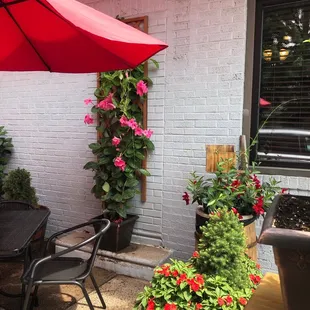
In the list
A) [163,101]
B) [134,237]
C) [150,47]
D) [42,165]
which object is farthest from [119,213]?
[150,47]

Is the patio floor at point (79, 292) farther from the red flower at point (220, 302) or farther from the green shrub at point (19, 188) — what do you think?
the red flower at point (220, 302)

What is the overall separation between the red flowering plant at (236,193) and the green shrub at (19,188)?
2015 mm

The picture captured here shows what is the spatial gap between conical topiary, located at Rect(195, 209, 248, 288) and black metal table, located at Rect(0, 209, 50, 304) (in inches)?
41.6

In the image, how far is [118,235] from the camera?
3092 millimetres

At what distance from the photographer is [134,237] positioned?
11.3 ft

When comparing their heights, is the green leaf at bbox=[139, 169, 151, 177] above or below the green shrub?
above

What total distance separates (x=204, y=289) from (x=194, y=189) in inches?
40.6

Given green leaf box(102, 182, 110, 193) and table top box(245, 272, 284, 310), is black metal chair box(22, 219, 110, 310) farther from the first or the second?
table top box(245, 272, 284, 310)

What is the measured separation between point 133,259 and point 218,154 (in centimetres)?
126

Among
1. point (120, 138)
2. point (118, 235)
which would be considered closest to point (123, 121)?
point (120, 138)

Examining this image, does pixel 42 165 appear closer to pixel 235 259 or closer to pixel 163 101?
pixel 163 101

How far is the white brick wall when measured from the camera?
2.85 m

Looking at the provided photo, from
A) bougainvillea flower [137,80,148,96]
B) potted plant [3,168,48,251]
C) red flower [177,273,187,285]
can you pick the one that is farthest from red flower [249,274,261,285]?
potted plant [3,168,48,251]

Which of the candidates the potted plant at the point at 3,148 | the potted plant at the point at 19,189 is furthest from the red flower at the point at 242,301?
the potted plant at the point at 3,148
